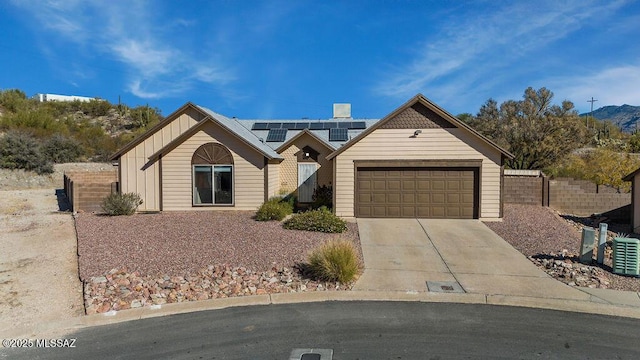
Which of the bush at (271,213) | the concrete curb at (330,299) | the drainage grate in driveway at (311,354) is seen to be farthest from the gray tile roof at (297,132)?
the drainage grate in driveway at (311,354)

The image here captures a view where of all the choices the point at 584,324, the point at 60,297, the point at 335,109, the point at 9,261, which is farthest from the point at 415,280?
the point at 335,109

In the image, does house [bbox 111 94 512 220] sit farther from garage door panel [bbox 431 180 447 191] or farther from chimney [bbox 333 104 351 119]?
chimney [bbox 333 104 351 119]

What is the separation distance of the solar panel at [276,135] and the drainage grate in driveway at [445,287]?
50.2 ft

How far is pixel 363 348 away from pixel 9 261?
9.45m

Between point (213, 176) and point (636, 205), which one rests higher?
point (213, 176)

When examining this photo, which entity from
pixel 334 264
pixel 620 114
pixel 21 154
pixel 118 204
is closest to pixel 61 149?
pixel 21 154

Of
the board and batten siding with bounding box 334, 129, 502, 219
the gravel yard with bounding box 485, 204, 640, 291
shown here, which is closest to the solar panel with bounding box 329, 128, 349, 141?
the board and batten siding with bounding box 334, 129, 502, 219

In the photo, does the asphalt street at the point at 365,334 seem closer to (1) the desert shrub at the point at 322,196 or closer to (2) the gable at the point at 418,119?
(2) the gable at the point at 418,119

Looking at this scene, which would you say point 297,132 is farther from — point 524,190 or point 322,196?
point 524,190

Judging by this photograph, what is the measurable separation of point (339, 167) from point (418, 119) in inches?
147

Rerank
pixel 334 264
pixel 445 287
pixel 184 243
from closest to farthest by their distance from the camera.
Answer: pixel 445 287 → pixel 334 264 → pixel 184 243

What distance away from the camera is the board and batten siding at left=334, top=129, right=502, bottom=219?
15.1 m

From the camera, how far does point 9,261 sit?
955 cm

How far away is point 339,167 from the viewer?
15578mm
